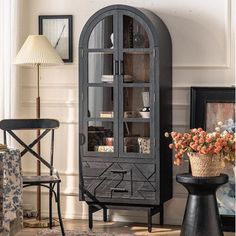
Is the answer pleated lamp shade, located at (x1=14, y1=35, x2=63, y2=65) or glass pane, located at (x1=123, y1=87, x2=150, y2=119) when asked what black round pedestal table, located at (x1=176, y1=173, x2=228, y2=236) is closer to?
glass pane, located at (x1=123, y1=87, x2=150, y2=119)

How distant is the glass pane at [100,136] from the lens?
555cm

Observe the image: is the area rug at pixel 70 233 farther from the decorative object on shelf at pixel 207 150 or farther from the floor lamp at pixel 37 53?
the floor lamp at pixel 37 53

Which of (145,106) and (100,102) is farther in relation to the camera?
(100,102)

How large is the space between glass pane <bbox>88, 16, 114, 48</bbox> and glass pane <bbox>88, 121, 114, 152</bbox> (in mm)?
608

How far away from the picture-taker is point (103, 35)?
5555 millimetres

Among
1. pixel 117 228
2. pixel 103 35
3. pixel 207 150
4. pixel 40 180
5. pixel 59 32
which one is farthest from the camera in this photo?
pixel 59 32

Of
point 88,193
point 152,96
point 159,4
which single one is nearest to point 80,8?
point 159,4

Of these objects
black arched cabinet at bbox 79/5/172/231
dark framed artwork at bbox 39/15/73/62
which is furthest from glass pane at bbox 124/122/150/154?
dark framed artwork at bbox 39/15/73/62

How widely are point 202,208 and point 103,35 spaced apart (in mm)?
1579

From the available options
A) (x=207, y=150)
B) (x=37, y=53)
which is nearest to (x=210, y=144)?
(x=207, y=150)

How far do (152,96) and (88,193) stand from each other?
93 centimetres

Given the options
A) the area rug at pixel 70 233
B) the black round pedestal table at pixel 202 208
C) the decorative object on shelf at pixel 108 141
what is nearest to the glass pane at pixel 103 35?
the decorative object on shelf at pixel 108 141

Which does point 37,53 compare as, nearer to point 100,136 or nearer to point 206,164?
point 100,136

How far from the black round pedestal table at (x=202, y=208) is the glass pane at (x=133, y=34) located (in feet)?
3.70
